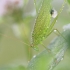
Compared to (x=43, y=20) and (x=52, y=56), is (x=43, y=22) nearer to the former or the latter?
(x=43, y=20)

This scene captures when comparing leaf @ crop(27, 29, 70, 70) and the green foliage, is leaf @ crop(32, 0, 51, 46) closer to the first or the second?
the green foliage

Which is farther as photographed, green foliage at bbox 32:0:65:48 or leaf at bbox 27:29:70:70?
green foliage at bbox 32:0:65:48

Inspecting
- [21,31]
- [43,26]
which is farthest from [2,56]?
[43,26]

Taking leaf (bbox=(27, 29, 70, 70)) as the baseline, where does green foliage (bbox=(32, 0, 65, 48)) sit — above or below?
above

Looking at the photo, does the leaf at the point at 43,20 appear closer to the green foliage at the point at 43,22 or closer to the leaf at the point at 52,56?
the green foliage at the point at 43,22

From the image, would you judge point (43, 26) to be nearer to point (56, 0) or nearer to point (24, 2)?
point (24, 2)

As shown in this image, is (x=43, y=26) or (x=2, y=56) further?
(x=2, y=56)

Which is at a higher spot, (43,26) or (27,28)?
(27,28)

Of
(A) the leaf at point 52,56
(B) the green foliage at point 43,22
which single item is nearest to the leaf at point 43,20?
(B) the green foliage at point 43,22

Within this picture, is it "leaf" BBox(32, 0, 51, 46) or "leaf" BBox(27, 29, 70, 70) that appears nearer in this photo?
"leaf" BBox(27, 29, 70, 70)

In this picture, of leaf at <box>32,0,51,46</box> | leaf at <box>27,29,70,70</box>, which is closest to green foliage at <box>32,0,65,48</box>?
leaf at <box>32,0,51,46</box>
